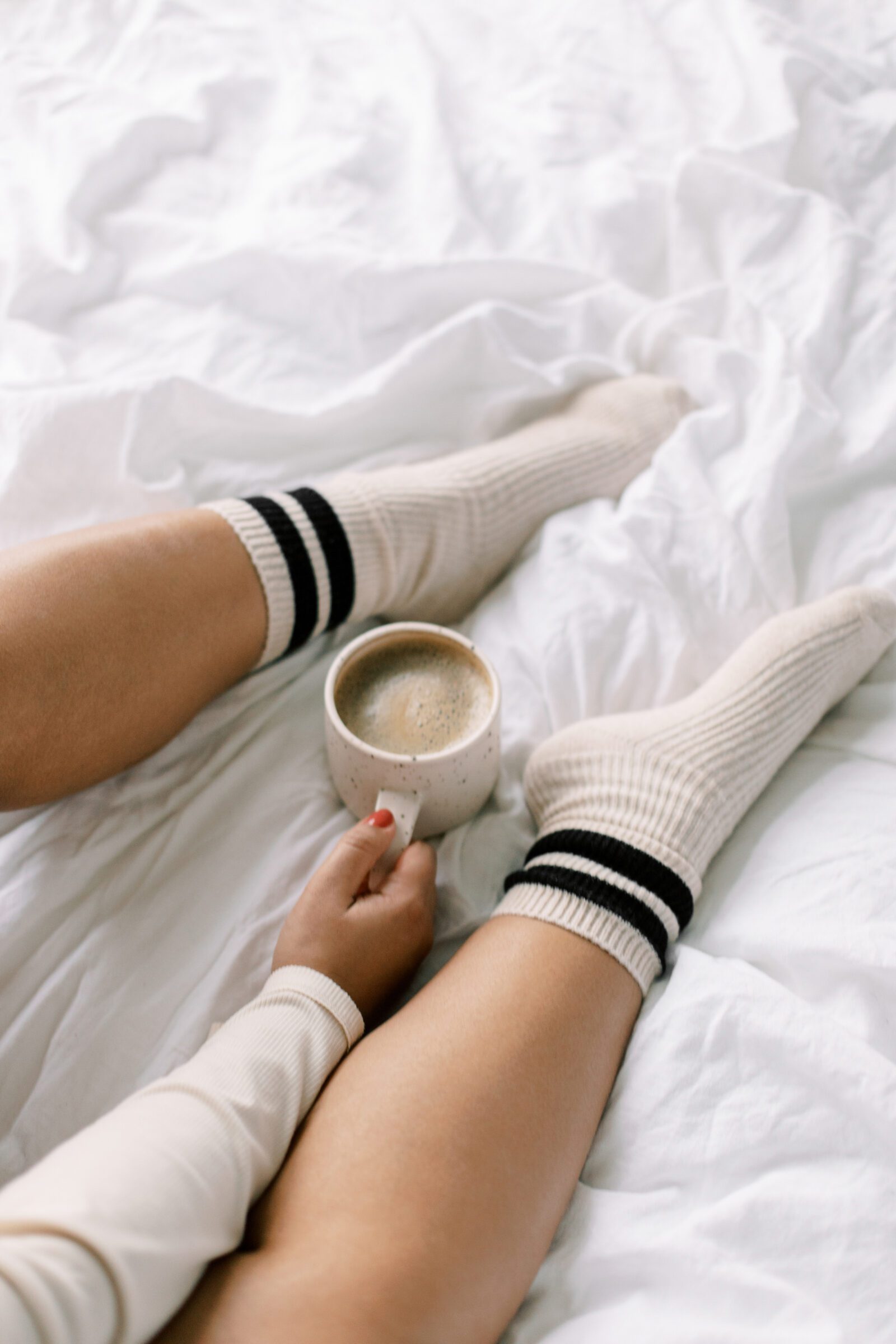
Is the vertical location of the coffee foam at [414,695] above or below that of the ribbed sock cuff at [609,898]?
above

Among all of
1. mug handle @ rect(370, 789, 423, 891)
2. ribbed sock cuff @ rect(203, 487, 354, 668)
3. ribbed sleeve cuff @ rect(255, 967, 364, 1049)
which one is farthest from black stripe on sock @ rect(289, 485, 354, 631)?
ribbed sleeve cuff @ rect(255, 967, 364, 1049)

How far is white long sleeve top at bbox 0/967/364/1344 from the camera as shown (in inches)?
15.0

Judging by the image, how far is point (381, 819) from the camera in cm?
62

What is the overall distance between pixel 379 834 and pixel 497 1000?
0.14 meters

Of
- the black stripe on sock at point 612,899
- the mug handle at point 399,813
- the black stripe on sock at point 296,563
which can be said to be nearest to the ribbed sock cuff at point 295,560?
the black stripe on sock at point 296,563

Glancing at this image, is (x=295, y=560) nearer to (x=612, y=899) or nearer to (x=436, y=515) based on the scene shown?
(x=436, y=515)

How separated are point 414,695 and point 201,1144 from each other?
331 millimetres

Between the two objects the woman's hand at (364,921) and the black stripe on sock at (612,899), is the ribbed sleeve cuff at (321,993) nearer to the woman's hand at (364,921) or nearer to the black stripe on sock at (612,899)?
the woman's hand at (364,921)

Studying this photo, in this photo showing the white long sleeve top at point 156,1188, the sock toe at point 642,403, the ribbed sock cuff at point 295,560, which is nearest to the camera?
the white long sleeve top at point 156,1188

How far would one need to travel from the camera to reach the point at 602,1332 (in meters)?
0.45

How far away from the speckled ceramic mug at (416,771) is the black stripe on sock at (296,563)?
8cm

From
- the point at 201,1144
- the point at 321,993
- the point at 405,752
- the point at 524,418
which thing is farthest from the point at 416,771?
the point at 524,418

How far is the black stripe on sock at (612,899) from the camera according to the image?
597 millimetres

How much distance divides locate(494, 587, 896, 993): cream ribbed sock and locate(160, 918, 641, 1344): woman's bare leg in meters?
0.03
